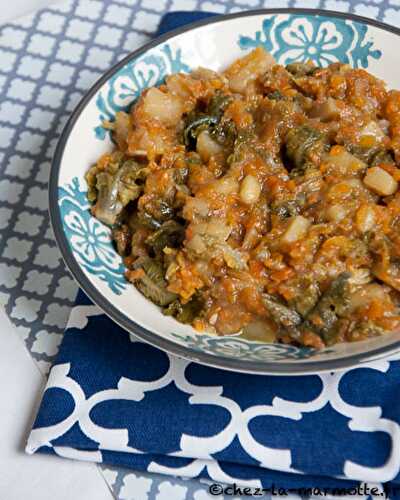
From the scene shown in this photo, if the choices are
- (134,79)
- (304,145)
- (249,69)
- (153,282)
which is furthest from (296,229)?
(134,79)

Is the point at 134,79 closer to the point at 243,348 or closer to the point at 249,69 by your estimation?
the point at 249,69

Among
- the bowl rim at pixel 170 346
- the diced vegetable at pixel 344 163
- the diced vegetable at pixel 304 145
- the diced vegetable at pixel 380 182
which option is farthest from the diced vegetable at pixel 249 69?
the diced vegetable at pixel 380 182

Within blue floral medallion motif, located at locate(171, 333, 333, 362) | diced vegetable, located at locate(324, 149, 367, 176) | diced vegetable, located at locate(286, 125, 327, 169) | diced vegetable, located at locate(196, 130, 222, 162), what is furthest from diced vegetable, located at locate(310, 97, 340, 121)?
blue floral medallion motif, located at locate(171, 333, 333, 362)

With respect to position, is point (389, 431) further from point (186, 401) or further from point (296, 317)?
point (186, 401)

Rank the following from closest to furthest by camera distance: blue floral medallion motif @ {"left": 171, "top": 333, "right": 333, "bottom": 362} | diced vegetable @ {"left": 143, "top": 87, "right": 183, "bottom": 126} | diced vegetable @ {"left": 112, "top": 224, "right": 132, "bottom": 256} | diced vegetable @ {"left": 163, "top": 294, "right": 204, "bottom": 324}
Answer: blue floral medallion motif @ {"left": 171, "top": 333, "right": 333, "bottom": 362}
diced vegetable @ {"left": 163, "top": 294, "right": 204, "bottom": 324}
diced vegetable @ {"left": 112, "top": 224, "right": 132, "bottom": 256}
diced vegetable @ {"left": 143, "top": 87, "right": 183, "bottom": 126}

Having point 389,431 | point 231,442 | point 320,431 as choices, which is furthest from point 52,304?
point 389,431

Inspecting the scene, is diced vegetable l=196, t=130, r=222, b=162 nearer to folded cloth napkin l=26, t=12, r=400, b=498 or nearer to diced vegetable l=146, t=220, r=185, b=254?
diced vegetable l=146, t=220, r=185, b=254
